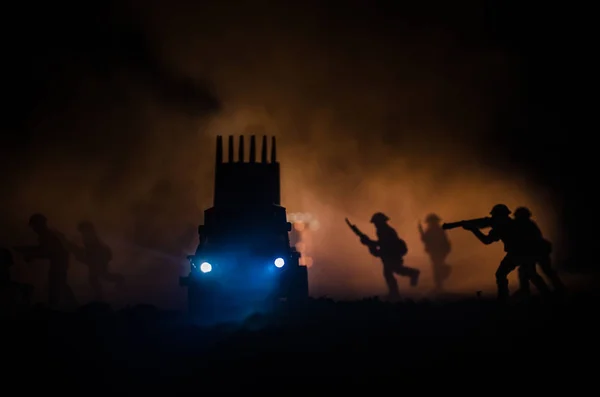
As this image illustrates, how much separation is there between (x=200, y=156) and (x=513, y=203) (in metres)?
10.2

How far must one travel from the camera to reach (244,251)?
37.4 ft

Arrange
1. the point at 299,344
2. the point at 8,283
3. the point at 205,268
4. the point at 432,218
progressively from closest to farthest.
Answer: the point at 299,344 → the point at 205,268 → the point at 8,283 → the point at 432,218

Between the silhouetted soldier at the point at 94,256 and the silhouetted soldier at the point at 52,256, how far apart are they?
119 cm

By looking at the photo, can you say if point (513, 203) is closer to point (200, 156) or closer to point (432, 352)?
point (200, 156)

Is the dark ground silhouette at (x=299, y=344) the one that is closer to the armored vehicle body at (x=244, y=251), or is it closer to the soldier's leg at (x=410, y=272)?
the armored vehicle body at (x=244, y=251)

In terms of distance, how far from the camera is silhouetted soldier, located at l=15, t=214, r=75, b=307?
16031mm

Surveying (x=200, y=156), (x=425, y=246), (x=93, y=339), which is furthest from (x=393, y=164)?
(x=93, y=339)

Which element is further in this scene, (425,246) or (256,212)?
(425,246)

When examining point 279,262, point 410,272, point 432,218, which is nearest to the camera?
point 279,262

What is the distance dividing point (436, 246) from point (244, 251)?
8856 mm

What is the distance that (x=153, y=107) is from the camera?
20.6m

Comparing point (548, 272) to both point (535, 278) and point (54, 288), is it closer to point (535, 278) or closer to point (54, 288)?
point (535, 278)

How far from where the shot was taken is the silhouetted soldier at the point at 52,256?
16.0 meters

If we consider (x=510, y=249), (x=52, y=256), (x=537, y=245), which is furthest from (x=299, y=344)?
(x=52, y=256)
